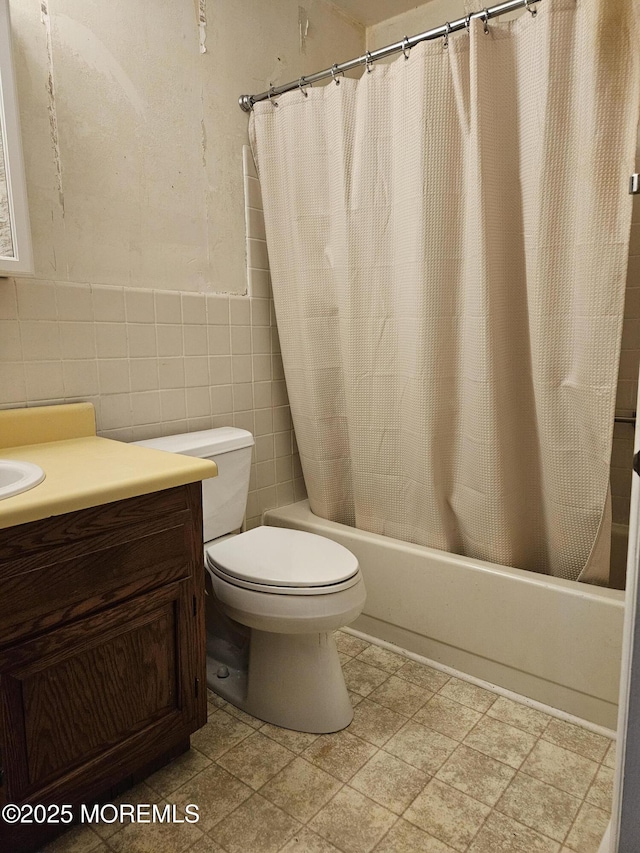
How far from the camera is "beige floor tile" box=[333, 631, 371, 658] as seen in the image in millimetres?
1905

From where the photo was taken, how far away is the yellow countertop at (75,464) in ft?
3.35

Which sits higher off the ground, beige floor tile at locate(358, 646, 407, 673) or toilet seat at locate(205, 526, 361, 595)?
toilet seat at locate(205, 526, 361, 595)

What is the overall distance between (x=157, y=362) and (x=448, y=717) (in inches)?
52.5

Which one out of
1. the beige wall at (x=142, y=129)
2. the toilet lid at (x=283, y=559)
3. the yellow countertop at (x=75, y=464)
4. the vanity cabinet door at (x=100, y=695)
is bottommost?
the vanity cabinet door at (x=100, y=695)

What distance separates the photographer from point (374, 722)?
1553mm

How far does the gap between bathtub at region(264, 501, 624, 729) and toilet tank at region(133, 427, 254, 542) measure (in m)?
0.43

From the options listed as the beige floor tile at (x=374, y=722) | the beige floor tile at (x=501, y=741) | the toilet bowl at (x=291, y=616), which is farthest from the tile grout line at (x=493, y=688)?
the toilet bowl at (x=291, y=616)

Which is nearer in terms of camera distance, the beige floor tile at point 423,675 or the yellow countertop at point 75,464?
the yellow countertop at point 75,464

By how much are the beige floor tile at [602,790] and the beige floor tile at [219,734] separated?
83 centimetres

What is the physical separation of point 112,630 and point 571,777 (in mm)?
1116

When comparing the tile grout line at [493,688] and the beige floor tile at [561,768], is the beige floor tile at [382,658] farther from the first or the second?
the beige floor tile at [561,768]

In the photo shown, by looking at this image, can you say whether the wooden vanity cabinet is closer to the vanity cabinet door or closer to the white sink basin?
the vanity cabinet door

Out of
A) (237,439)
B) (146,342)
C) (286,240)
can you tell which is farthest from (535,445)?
(146,342)

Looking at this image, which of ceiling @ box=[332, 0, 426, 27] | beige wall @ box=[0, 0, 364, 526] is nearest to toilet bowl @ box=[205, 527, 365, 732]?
beige wall @ box=[0, 0, 364, 526]
